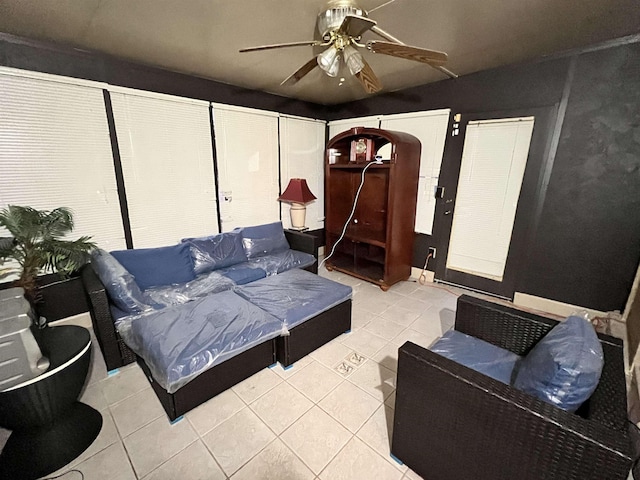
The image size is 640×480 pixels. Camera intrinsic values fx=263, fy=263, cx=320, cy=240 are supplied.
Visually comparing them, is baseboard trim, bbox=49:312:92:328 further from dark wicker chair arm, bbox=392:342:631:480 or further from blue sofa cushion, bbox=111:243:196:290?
dark wicker chair arm, bbox=392:342:631:480

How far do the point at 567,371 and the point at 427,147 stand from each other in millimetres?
2883

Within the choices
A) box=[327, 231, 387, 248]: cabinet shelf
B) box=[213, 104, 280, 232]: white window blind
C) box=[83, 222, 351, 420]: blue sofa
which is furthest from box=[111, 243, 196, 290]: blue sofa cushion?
box=[327, 231, 387, 248]: cabinet shelf

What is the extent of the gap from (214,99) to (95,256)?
6.77 ft

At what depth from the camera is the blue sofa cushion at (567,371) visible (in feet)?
3.18

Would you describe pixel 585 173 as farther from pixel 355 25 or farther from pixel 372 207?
pixel 355 25

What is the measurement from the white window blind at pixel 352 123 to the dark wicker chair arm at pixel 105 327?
3491 mm

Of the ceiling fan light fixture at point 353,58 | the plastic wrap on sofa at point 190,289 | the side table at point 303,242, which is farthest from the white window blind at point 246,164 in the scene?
the ceiling fan light fixture at point 353,58

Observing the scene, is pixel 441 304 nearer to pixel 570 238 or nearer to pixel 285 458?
pixel 570 238

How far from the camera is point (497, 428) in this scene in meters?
0.98

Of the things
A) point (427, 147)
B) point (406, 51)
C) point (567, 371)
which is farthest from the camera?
point (427, 147)

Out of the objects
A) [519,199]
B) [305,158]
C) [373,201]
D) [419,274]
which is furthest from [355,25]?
[419,274]

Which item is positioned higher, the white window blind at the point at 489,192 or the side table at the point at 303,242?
the white window blind at the point at 489,192

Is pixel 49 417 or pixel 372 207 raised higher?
pixel 372 207

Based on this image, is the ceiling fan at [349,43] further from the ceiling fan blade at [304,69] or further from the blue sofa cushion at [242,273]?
the blue sofa cushion at [242,273]
